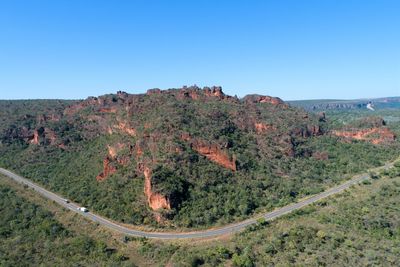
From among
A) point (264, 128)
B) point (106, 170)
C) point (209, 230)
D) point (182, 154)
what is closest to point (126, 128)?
point (106, 170)

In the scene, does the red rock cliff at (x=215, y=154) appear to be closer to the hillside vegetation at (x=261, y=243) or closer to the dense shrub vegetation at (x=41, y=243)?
the hillside vegetation at (x=261, y=243)

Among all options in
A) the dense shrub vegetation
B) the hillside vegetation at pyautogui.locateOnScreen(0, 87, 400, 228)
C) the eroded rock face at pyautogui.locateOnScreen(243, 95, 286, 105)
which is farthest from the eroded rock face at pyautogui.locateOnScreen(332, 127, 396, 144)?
the dense shrub vegetation

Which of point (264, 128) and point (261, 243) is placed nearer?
point (261, 243)

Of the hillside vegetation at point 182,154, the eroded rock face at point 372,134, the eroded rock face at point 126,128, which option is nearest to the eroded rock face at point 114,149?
the hillside vegetation at point 182,154

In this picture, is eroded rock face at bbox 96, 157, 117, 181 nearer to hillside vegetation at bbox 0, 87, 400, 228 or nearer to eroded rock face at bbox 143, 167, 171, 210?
hillside vegetation at bbox 0, 87, 400, 228

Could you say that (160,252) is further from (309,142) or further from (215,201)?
(309,142)

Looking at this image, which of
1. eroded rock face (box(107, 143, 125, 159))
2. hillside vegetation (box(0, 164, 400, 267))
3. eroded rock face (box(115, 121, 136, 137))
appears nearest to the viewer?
hillside vegetation (box(0, 164, 400, 267))

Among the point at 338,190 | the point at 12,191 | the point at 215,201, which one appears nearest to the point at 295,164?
the point at 338,190

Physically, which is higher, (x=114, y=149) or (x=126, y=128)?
(x=126, y=128)

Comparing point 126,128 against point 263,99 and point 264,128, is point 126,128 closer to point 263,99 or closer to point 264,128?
point 264,128
